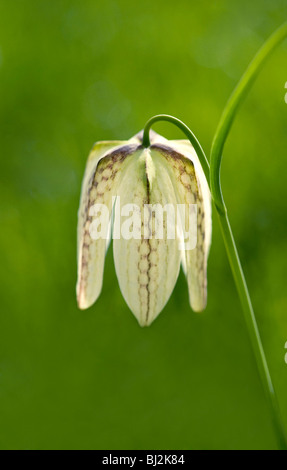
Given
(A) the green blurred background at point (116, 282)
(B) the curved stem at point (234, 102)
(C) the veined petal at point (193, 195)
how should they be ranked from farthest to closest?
(A) the green blurred background at point (116, 282) → (C) the veined petal at point (193, 195) → (B) the curved stem at point (234, 102)

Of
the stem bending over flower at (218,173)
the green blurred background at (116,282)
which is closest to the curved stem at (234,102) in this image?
the stem bending over flower at (218,173)

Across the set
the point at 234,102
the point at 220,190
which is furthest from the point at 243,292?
the point at 234,102

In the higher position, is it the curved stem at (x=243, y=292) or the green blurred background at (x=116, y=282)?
the green blurred background at (x=116, y=282)

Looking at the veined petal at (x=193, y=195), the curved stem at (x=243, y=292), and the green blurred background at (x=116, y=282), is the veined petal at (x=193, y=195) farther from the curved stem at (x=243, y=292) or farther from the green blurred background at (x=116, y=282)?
the green blurred background at (x=116, y=282)

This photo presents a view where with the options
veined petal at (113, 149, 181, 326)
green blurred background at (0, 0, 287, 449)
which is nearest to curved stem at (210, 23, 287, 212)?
veined petal at (113, 149, 181, 326)

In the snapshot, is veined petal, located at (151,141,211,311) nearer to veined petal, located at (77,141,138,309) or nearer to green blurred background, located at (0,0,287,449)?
veined petal, located at (77,141,138,309)

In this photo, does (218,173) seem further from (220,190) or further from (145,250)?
(145,250)
